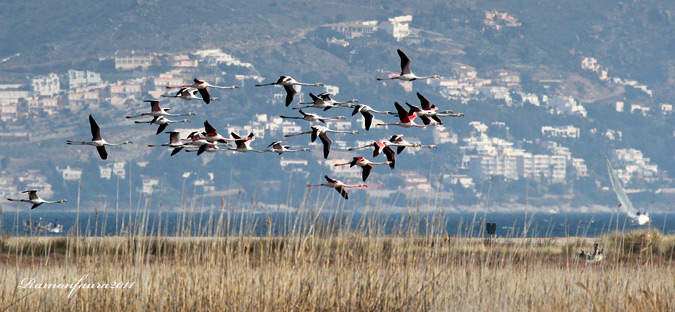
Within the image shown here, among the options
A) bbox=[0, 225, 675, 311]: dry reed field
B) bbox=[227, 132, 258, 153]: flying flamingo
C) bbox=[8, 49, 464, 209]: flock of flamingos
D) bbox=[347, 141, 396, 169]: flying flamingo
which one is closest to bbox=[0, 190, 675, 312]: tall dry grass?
bbox=[0, 225, 675, 311]: dry reed field

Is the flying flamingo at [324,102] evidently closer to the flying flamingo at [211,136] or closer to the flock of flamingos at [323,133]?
the flock of flamingos at [323,133]

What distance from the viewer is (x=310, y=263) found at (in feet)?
43.8

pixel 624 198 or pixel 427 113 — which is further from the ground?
pixel 427 113

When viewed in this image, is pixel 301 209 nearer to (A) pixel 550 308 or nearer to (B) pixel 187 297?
(B) pixel 187 297

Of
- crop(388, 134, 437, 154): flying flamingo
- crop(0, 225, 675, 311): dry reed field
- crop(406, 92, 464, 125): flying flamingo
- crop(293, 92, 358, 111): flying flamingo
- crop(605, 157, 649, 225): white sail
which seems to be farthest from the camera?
crop(605, 157, 649, 225): white sail

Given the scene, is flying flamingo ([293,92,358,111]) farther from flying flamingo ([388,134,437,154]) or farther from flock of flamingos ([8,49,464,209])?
flying flamingo ([388,134,437,154])

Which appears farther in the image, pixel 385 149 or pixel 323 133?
pixel 385 149

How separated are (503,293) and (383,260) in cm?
180

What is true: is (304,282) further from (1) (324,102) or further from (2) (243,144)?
(1) (324,102)

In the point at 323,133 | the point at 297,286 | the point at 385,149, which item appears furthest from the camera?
the point at 297,286

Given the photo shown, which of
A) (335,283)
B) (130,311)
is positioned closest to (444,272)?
(335,283)

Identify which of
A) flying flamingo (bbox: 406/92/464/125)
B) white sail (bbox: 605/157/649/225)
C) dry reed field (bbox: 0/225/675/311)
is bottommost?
dry reed field (bbox: 0/225/675/311)

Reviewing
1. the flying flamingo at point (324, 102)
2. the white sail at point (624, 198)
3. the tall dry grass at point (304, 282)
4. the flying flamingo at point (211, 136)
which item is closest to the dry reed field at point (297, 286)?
the tall dry grass at point (304, 282)

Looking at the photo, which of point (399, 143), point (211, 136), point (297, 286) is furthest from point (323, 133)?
point (297, 286)
